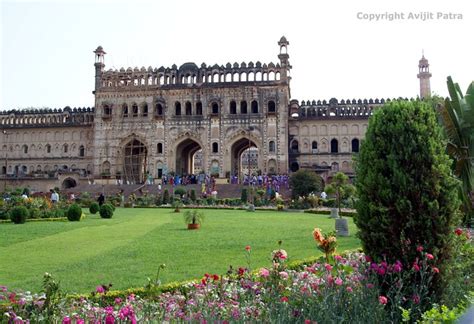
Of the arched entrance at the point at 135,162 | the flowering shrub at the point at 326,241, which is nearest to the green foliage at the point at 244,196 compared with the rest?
the arched entrance at the point at 135,162

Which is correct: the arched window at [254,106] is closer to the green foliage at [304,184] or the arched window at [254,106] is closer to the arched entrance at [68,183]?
the green foliage at [304,184]

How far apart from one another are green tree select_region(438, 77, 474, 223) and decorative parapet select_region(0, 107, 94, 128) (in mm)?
35415

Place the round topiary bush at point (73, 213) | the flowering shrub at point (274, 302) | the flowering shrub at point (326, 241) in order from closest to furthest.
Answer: the flowering shrub at point (274, 302) → the flowering shrub at point (326, 241) → the round topiary bush at point (73, 213)

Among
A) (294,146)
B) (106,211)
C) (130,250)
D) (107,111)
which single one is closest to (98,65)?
(107,111)

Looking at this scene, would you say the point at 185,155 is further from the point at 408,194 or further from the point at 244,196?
the point at 408,194

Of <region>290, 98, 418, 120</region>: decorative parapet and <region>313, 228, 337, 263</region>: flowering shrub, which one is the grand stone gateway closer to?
<region>290, 98, 418, 120</region>: decorative parapet

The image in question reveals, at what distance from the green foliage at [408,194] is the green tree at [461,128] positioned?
610 cm

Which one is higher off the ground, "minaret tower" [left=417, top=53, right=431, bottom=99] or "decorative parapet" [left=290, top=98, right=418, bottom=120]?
"minaret tower" [left=417, top=53, right=431, bottom=99]

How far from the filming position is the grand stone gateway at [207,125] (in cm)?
3638

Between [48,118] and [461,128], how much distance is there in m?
39.8

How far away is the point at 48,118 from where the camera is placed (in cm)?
4306

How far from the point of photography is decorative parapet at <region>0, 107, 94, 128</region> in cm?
4189

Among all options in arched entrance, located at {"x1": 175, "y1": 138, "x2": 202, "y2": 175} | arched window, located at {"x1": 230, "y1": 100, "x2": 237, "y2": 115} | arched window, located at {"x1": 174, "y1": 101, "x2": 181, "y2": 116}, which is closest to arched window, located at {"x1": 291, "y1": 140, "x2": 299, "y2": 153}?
arched window, located at {"x1": 230, "y1": 100, "x2": 237, "y2": 115}

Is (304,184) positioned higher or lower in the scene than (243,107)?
lower
